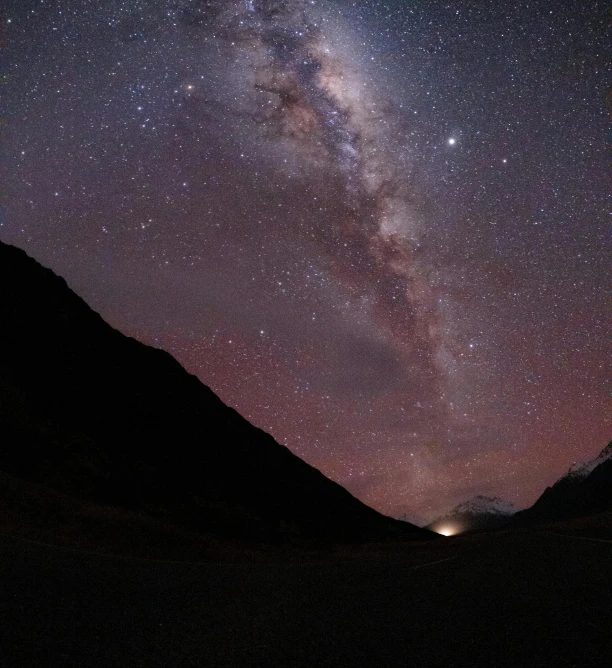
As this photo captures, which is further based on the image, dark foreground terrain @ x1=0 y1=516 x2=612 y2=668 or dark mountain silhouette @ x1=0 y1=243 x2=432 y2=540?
dark mountain silhouette @ x1=0 y1=243 x2=432 y2=540

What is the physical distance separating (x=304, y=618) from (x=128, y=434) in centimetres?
2992

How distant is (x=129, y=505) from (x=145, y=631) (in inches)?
800

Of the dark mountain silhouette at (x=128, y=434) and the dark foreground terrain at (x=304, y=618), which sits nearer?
the dark foreground terrain at (x=304, y=618)

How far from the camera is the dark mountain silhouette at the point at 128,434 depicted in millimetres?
22766

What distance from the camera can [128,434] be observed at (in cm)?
3155

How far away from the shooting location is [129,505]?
22062 millimetres

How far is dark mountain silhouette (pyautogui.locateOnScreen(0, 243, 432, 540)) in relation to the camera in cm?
2277

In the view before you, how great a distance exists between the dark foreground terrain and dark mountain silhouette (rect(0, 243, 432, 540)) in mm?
16428

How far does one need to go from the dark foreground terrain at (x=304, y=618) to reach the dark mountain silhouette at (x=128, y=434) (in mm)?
16428

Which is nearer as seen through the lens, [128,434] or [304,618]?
[304,618]

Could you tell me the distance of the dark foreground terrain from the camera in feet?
9.62

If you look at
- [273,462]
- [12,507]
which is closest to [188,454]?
[273,462]

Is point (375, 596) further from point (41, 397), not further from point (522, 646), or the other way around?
point (41, 397)

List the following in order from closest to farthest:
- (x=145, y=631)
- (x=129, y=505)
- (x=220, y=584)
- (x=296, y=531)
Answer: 1. (x=145, y=631)
2. (x=220, y=584)
3. (x=129, y=505)
4. (x=296, y=531)
